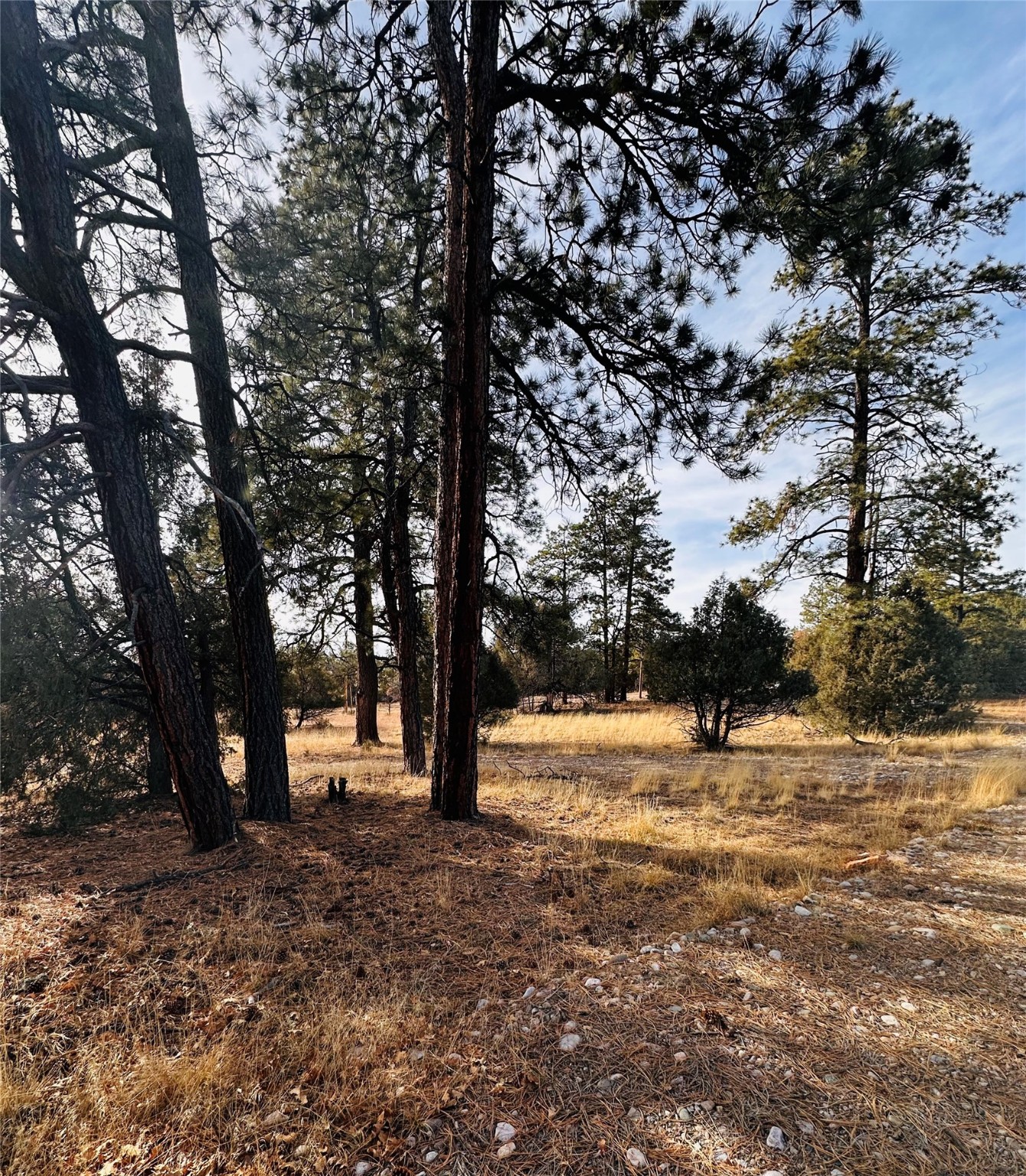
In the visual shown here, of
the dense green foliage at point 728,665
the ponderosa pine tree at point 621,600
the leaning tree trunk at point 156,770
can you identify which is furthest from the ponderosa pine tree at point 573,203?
the ponderosa pine tree at point 621,600

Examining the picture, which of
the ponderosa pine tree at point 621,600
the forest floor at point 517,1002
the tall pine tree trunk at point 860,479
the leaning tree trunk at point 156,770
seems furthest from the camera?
the ponderosa pine tree at point 621,600

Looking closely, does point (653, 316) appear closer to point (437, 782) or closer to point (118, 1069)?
point (437, 782)

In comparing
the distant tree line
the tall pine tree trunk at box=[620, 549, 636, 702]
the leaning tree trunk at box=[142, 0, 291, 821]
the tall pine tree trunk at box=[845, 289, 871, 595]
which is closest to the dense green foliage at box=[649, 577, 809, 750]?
the tall pine tree trunk at box=[845, 289, 871, 595]

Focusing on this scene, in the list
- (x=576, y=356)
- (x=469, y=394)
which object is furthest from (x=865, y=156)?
(x=469, y=394)

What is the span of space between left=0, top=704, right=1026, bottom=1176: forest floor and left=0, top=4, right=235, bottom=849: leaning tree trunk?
0.85 meters

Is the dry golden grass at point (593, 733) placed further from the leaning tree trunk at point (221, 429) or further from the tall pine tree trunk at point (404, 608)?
the leaning tree trunk at point (221, 429)

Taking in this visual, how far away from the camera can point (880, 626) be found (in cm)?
1077

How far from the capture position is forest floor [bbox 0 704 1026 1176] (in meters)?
1.67

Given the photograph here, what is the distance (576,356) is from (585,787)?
18.0 ft

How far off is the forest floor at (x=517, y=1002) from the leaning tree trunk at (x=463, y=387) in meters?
0.87

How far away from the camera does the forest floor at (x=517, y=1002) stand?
65.7 inches

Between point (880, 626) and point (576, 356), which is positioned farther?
point (880, 626)

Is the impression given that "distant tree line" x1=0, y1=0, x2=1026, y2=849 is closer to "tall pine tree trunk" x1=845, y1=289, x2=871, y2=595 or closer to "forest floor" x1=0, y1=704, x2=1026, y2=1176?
"forest floor" x1=0, y1=704, x2=1026, y2=1176

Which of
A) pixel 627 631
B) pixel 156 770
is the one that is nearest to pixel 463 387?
pixel 156 770
